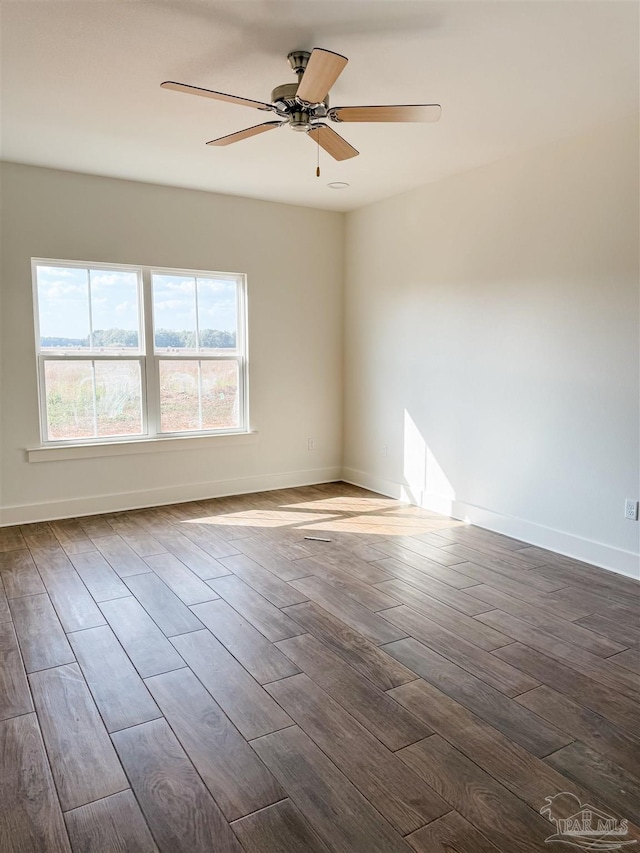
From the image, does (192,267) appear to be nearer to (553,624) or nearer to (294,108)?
(294,108)

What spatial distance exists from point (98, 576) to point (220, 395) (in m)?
2.28

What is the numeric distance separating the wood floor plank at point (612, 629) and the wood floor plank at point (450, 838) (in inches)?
57.5

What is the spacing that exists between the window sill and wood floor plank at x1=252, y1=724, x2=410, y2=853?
10.8ft

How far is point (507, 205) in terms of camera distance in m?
4.11

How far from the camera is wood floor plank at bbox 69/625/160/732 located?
2.17 m

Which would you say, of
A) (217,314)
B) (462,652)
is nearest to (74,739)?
(462,652)

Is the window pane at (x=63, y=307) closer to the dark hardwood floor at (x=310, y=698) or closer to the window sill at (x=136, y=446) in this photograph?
the window sill at (x=136, y=446)

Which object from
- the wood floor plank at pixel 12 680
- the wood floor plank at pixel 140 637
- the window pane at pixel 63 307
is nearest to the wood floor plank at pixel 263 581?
the wood floor plank at pixel 140 637

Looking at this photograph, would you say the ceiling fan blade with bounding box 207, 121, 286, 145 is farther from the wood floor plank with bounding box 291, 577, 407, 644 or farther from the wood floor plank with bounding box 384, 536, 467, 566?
the wood floor plank with bounding box 384, 536, 467, 566

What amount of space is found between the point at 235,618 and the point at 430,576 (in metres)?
1.26

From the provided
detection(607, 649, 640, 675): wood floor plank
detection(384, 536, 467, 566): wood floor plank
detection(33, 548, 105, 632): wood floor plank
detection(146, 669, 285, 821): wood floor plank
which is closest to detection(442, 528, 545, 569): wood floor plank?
detection(384, 536, 467, 566): wood floor plank

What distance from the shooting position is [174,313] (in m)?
5.05

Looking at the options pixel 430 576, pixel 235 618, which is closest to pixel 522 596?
pixel 430 576

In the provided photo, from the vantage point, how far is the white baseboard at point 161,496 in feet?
14.9
